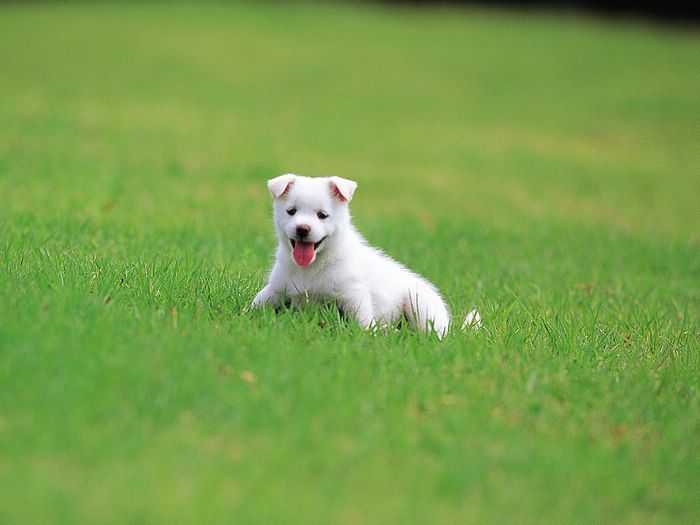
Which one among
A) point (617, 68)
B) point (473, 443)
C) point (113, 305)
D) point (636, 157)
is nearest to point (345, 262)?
point (113, 305)

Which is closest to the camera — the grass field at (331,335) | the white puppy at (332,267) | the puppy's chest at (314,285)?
the grass field at (331,335)

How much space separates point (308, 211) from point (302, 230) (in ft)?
0.52

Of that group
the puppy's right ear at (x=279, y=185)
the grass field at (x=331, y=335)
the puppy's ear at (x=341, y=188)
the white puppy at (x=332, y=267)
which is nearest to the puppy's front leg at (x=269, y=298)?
the white puppy at (x=332, y=267)

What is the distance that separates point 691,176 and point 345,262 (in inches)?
473

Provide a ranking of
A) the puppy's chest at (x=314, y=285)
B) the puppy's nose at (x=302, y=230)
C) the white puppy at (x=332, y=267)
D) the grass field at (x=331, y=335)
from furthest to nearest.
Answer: the puppy's chest at (x=314, y=285)
the white puppy at (x=332, y=267)
the puppy's nose at (x=302, y=230)
the grass field at (x=331, y=335)

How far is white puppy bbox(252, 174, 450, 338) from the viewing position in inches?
202

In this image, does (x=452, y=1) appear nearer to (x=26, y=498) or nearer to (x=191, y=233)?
(x=191, y=233)

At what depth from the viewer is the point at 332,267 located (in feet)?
17.5

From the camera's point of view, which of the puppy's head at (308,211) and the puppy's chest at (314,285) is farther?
the puppy's chest at (314,285)

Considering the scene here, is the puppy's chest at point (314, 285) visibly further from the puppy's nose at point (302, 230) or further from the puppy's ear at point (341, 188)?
the puppy's ear at point (341, 188)

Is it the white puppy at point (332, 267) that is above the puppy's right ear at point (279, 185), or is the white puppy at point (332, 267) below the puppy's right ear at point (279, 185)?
below

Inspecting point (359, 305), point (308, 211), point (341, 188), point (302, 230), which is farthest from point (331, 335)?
point (341, 188)

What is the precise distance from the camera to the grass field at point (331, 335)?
11.8 ft

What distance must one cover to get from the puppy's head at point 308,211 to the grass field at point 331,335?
38cm
